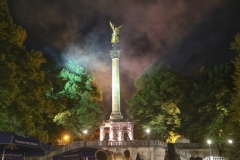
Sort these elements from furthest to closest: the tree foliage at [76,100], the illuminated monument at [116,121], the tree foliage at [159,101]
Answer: the illuminated monument at [116,121], the tree foliage at [76,100], the tree foliage at [159,101]

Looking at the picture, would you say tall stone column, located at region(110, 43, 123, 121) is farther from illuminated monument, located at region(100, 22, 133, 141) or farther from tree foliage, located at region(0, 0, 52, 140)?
tree foliage, located at region(0, 0, 52, 140)

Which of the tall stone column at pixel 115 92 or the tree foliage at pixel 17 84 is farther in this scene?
the tall stone column at pixel 115 92

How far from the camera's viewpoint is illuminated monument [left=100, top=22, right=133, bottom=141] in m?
45.3

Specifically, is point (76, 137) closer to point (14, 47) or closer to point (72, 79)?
point (72, 79)

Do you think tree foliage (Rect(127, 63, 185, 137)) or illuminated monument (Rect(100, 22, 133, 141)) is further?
illuminated monument (Rect(100, 22, 133, 141))

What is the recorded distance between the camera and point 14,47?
2033cm

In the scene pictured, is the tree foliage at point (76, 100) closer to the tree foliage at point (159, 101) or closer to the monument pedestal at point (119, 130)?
the monument pedestal at point (119, 130)

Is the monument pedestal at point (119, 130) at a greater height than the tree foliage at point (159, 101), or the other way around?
the tree foliage at point (159, 101)

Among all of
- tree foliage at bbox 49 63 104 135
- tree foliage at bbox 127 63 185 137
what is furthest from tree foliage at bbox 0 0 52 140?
tree foliage at bbox 127 63 185 137

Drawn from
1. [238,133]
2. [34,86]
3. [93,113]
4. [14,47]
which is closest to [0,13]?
[14,47]

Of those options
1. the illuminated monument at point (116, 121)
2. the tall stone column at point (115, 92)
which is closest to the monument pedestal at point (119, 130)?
the illuminated monument at point (116, 121)

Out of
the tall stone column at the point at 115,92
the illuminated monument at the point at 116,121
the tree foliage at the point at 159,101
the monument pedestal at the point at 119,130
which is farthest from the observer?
the tall stone column at the point at 115,92

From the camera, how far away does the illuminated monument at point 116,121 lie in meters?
45.3

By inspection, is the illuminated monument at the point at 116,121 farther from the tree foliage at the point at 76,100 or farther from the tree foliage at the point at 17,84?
the tree foliage at the point at 17,84
